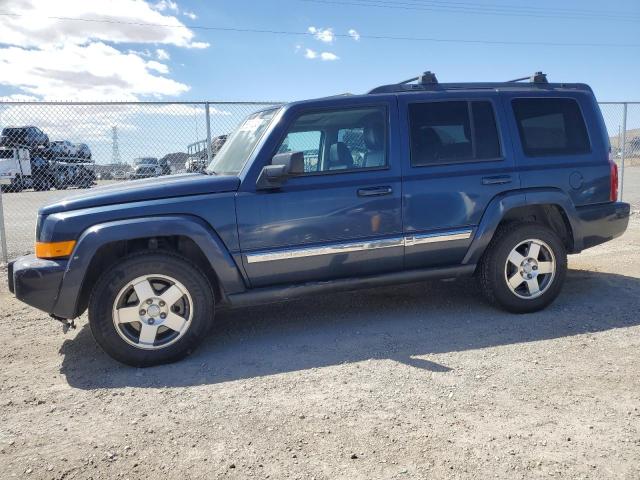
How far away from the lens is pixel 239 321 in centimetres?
471

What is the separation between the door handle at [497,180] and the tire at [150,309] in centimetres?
247

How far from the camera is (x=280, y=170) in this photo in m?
3.78

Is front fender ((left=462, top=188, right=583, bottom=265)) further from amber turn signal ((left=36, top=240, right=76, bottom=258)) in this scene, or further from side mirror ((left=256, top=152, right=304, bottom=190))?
amber turn signal ((left=36, top=240, right=76, bottom=258))

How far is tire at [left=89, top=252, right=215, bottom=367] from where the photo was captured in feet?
12.0

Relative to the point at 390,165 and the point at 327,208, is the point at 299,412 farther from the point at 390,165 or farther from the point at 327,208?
the point at 390,165

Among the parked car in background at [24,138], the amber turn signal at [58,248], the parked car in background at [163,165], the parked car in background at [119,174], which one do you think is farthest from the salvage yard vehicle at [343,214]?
the parked car in background at [24,138]

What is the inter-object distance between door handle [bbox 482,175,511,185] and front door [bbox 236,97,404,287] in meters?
0.80

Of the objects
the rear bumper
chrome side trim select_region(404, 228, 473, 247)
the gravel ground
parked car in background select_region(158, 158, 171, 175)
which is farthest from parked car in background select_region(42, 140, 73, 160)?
the rear bumper

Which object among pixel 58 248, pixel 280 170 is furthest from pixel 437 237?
pixel 58 248

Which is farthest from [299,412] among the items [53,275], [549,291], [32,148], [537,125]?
[32,148]

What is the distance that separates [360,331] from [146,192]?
2034mm

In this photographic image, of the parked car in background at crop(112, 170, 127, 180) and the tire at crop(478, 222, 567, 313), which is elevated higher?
the parked car in background at crop(112, 170, 127, 180)

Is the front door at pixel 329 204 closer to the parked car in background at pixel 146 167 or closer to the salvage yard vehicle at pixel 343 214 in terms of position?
the salvage yard vehicle at pixel 343 214

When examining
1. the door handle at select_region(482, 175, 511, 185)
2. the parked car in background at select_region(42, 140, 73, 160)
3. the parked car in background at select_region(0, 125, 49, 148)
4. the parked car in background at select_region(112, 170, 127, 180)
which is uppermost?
the parked car in background at select_region(0, 125, 49, 148)
